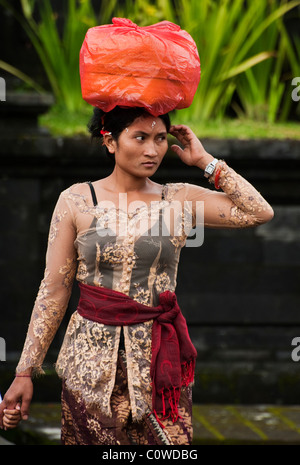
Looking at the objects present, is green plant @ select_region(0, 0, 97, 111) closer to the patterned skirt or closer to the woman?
the woman

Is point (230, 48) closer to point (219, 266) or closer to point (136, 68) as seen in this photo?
point (219, 266)

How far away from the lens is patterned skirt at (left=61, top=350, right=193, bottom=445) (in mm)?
3125

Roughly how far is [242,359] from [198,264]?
0.75m

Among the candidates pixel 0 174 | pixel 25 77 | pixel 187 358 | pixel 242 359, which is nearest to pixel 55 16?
pixel 25 77

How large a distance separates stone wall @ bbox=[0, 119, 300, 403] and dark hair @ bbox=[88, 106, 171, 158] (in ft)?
8.18

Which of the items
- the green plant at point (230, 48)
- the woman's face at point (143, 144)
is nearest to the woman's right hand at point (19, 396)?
the woman's face at point (143, 144)

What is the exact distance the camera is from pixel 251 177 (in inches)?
233

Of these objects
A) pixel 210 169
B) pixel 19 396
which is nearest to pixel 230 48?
pixel 210 169

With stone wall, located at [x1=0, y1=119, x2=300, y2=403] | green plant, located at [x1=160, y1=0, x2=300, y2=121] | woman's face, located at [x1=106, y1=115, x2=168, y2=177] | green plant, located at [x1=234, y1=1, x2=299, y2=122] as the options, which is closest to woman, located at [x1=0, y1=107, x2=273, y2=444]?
woman's face, located at [x1=106, y1=115, x2=168, y2=177]

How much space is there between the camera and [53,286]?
3299mm

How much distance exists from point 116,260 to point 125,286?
0.35ft

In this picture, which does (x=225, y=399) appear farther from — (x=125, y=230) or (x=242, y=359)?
(x=125, y=230)

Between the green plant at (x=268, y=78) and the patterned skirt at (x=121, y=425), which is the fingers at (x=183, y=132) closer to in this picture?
the patterned skirt at (x=121, y=425)

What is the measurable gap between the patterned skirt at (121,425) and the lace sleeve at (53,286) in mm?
203
